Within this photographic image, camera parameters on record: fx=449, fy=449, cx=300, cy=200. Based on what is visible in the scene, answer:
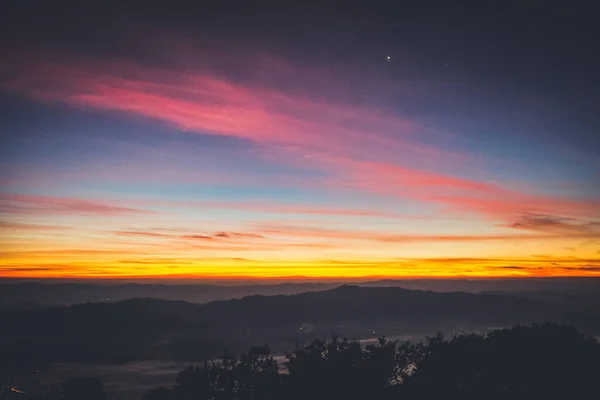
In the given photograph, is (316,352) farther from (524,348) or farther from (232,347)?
(232,347)

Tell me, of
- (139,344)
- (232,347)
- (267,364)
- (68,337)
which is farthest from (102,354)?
(267,364)

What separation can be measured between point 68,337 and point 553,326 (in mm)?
188560

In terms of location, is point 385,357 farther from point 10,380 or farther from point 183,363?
point 183,363

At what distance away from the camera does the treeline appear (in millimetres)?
21266

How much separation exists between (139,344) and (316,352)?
16711 centimetres

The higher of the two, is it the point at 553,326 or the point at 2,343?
the point at 553,326

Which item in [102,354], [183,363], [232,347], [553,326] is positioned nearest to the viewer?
[553,326]

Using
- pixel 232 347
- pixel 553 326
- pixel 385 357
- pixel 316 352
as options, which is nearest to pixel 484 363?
pixel 385 357

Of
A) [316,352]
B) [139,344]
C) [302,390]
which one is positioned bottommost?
[139,344]

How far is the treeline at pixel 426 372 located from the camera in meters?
21.3

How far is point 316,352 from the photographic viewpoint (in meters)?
23.7

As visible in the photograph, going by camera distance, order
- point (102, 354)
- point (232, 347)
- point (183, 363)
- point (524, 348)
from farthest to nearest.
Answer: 1. point (232, 347)
2. point (102, 354)
3. point (183, 363)
4. point (524, 348)

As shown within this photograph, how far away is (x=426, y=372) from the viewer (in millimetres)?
22812

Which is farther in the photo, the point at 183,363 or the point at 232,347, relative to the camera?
the point at 232,347
